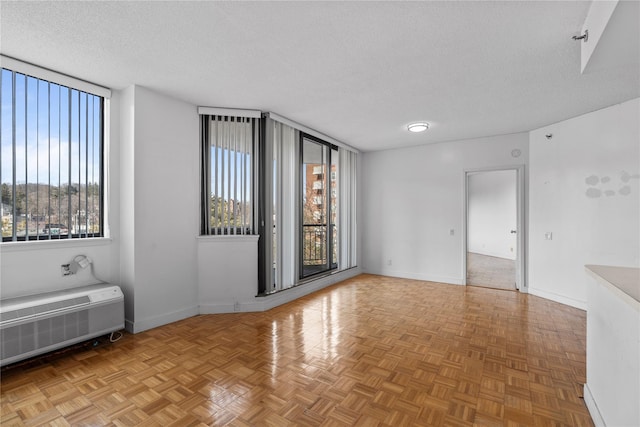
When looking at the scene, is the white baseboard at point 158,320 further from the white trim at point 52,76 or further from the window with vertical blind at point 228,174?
the white trim at point 52,76

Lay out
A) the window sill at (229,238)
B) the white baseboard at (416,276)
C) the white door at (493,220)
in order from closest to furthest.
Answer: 1. the window sill at (229,238)
2. the white baseboard at (416,276)
3. the white door at (493,220)

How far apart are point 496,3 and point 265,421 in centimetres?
292

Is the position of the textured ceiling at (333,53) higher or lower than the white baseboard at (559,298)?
higher

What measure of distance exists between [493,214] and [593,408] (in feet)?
25.0

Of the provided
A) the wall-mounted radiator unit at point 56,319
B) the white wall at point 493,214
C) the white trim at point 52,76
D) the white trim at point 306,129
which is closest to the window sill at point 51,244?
the wall-mounted radiator unit at point 56,319

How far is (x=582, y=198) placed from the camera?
3992 mm

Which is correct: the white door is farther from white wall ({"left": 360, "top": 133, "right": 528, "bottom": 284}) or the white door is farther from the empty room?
the empty room

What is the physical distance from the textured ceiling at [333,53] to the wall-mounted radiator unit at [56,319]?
2.06 m

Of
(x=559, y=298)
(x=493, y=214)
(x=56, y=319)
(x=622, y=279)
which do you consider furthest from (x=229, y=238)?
(x=493, y=214)

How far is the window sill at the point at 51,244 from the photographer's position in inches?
102

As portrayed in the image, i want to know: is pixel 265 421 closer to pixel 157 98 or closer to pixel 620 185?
pixel 157 98

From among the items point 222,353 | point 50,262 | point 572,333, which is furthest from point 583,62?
point 50,262

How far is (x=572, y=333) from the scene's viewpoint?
313 cm

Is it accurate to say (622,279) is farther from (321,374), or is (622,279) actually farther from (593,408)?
(321,374)
